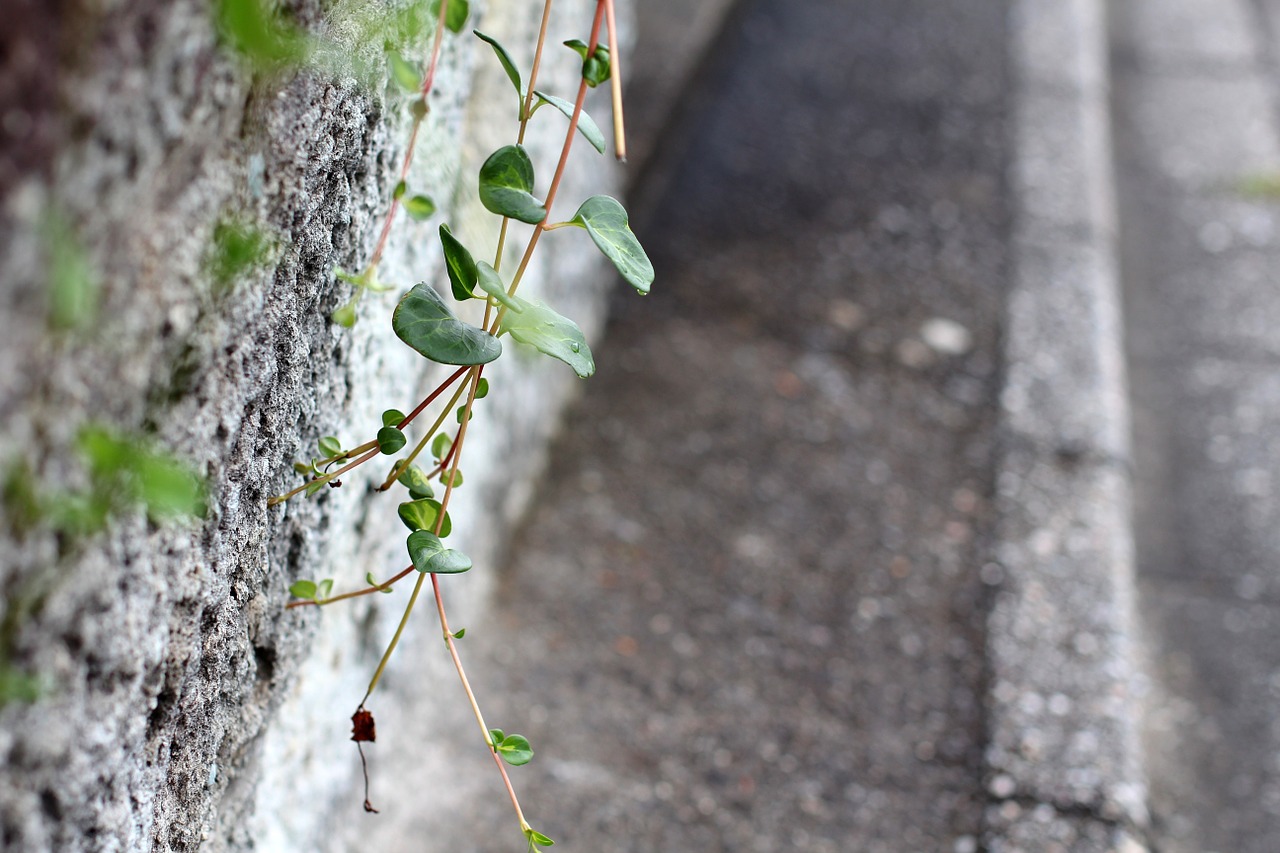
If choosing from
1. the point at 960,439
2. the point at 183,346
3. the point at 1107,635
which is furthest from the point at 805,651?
the point at 183,346

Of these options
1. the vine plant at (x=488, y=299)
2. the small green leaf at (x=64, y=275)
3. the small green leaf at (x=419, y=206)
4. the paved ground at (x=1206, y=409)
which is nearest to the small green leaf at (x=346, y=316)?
the vine plant at (x=488, y=299)

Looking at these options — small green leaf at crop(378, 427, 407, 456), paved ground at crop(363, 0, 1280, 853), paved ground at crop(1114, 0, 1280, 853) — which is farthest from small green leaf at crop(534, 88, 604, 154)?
paved ground at crop(1114, 0, 1280, 853)

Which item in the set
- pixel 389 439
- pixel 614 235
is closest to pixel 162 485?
pixel 389 439

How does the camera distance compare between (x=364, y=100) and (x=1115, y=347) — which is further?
(x=1115, y=347)

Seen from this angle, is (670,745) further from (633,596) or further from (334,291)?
(334,291)

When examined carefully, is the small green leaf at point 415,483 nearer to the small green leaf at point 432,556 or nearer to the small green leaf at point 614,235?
the small green leaf at point 432,556

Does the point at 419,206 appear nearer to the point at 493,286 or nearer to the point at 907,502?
the point at 493,286

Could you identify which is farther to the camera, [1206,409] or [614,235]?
[1206,409]
